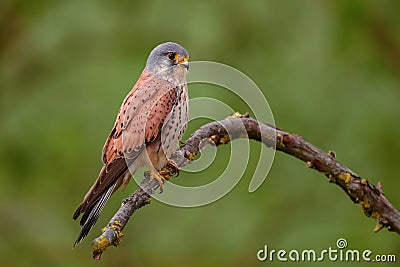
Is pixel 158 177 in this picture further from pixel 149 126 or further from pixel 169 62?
pixel 169 62

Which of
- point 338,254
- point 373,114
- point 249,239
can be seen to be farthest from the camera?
point 249,239

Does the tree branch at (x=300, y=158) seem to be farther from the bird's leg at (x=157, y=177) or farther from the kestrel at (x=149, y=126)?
the kestrel at (x=149, y=126)

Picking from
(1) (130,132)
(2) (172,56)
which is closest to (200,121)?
(2) (172,56)

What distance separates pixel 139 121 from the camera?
12.5 feet

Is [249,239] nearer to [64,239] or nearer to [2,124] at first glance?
[64,239]

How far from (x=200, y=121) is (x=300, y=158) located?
3.04m

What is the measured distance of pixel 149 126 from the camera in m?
3.92

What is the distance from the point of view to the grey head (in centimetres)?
428

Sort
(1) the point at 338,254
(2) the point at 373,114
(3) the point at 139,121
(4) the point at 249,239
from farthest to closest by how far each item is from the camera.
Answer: (4) the point at 249,239
(2) the point at 373,114
(1) the point at 338,254
(3) the point at 139,121

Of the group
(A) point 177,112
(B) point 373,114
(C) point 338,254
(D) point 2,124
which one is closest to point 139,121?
(A) point 177,112

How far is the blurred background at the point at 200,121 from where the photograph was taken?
638 cm

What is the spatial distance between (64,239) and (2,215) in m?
0.72

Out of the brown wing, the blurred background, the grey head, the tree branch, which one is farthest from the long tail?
the blurred background

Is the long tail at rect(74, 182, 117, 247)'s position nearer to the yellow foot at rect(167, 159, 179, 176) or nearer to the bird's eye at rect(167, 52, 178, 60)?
the yellow foot at rect(167, 159, 179, 176)
